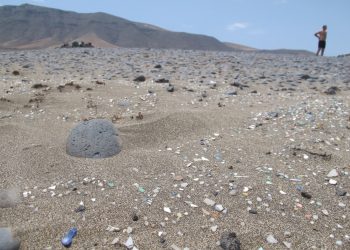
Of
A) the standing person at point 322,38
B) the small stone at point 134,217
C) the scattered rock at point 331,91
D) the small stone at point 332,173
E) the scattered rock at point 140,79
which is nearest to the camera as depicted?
the small stone at point 134,217

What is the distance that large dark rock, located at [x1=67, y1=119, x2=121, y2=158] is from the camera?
418 centimetres

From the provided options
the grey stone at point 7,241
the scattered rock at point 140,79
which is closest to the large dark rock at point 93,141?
the grey stone at point 7,241

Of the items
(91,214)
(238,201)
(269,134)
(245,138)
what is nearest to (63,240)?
(91,214)

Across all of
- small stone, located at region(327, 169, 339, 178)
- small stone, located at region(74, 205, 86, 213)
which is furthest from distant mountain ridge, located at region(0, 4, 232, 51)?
small stone, located at region(74, 205, 86, 213)

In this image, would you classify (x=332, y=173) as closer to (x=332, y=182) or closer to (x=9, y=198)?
(x=332, y=182)

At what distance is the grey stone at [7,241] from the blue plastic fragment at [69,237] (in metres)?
0.32

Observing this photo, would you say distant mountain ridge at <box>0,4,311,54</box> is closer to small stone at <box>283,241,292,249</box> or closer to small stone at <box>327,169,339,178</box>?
small stone at <box>327,169,339,178</box>

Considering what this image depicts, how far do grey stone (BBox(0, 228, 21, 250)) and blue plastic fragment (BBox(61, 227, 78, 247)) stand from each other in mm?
320

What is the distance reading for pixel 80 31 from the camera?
235ft

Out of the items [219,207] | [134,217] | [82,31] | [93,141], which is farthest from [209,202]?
[82,31]

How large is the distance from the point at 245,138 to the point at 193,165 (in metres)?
1.01

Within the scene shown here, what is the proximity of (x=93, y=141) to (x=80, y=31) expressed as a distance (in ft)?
234

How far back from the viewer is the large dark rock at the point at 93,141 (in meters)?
4.18

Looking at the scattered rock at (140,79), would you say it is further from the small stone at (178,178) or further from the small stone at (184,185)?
the small stone at (184,185)
